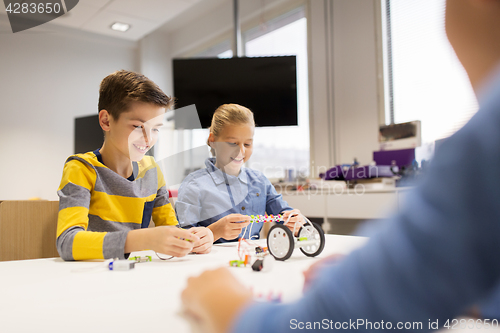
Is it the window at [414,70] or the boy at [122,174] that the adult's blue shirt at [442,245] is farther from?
the window at [414,70]

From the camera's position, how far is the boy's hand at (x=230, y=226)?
91 cm

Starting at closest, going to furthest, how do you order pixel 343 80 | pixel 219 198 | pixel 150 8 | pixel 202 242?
pixel 202 242
pixel 219 198
pixel 343 80
pixel 150 8

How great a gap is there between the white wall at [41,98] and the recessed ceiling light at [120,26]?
1.37 ft

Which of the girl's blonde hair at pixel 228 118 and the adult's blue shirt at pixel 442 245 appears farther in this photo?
the girl's blonde hair at pixel 228 118

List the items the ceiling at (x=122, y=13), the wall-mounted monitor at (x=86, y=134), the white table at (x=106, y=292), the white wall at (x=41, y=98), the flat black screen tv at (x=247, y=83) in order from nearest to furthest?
the white table at (x=106, y=292)
the flat black screen tv at (x=247, y=83)
the ceiling at (x=122, y=13)
the wall-mounted monitor at (x=86, y=134)
the white wall at (x=41, y=98)

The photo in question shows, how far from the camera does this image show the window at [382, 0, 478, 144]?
7.23 feet

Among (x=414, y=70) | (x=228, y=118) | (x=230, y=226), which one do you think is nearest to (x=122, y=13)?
(x=414, y=70)

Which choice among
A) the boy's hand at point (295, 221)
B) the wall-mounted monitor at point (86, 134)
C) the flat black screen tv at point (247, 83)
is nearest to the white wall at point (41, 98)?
the wall-mounted monitor at point (86, 134)

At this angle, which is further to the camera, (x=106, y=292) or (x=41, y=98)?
(x=41, y=98)

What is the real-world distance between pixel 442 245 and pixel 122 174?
Result: 97cm

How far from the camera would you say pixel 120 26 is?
3.70 meters

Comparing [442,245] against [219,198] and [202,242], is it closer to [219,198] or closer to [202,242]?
[202,242]

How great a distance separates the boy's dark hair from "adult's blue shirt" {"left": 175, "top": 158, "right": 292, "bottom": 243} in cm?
23

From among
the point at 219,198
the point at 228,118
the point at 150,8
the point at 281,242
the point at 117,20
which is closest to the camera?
the point at 281,242
